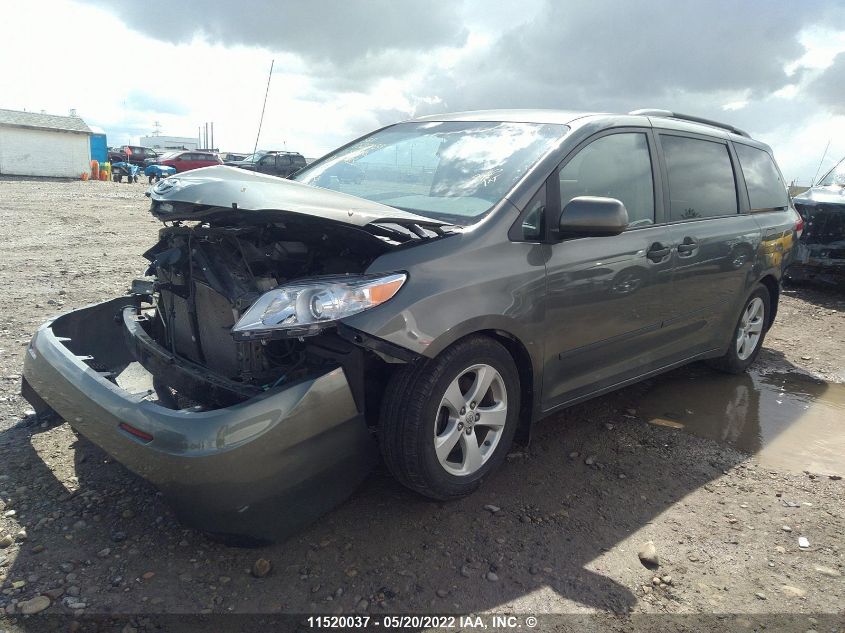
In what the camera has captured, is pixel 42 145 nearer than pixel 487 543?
No

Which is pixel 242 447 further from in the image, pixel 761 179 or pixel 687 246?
pixel 761 179

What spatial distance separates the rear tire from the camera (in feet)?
15.7

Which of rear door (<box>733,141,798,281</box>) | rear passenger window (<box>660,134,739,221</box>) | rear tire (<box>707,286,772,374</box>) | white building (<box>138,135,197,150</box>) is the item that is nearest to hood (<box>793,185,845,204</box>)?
rear door (<box>733,141,798,281</box>)

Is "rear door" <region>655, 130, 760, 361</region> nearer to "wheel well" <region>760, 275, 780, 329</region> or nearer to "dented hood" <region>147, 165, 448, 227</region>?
"wheel well" <region>760, 275, 780, 329</region>

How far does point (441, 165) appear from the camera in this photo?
135 inches

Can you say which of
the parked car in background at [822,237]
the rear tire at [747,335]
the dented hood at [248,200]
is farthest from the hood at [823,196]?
the dented hood at [248,200]

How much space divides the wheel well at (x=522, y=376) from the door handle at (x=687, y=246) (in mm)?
1439

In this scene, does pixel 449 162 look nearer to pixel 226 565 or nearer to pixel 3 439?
pixel 226 565

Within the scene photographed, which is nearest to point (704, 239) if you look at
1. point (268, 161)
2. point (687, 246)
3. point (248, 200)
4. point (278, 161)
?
point (687, 246)

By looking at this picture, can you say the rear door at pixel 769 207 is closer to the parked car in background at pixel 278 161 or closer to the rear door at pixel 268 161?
the parked car in background at pixel 278 161

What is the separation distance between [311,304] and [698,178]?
2951 mm

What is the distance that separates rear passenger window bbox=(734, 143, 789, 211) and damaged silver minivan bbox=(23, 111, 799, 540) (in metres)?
1.05

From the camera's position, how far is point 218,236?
272 centimetres

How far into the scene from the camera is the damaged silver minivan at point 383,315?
2.28m
